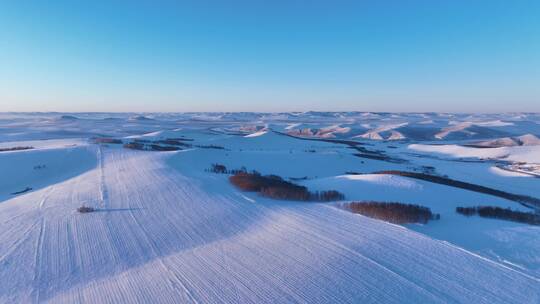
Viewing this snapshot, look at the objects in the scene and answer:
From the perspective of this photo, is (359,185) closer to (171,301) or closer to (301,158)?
(171,301)

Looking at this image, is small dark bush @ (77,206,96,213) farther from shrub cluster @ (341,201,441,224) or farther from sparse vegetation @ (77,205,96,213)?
shrub cluster @ (341,201,441,224)

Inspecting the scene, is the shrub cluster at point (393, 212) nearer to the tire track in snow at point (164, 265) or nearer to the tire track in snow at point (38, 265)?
the tire track in snow at point (164, 265)

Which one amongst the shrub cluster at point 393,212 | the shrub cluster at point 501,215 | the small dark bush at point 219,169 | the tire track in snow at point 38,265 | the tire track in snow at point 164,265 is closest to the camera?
the tire track in snow at point 164,265

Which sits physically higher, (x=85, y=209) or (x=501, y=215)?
(x=85, y=209)

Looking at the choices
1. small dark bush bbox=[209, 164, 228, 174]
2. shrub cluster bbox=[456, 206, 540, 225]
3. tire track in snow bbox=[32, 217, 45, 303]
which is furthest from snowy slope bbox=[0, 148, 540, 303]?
small dark bush bbox=[209, 164, 228, 174]

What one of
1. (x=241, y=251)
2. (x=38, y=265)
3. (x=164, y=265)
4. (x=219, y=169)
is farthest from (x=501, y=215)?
(x=219, y=169)

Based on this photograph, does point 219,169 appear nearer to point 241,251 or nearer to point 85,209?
point 85,209

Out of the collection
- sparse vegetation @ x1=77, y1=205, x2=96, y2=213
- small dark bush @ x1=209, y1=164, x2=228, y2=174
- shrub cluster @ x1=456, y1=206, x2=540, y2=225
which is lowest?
small dark bush @ x1=209, y1=164, x2=228, y2=174

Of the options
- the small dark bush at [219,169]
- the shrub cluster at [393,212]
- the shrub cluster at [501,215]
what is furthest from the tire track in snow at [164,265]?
the small dark bush at [219,169]

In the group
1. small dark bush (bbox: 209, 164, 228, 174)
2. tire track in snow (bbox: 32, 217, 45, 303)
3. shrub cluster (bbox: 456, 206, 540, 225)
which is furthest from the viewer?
small dark bush (bbox: 209, 164, 228, 174)
